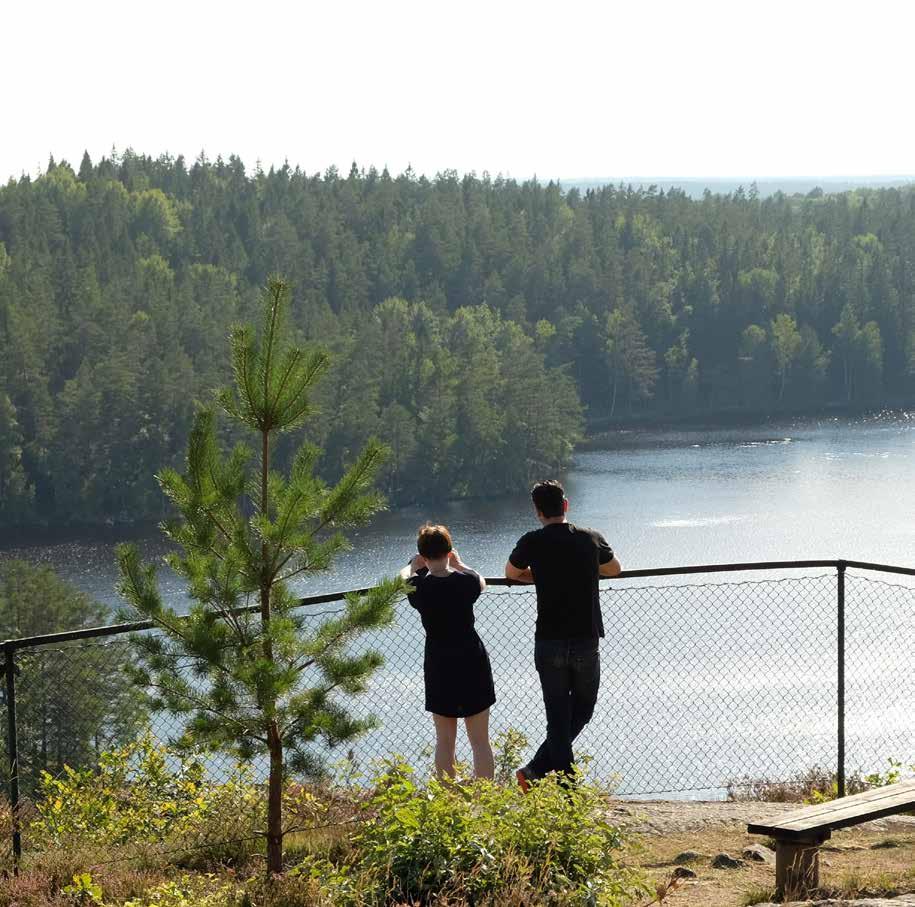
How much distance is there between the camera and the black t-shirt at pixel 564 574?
611 centimetres

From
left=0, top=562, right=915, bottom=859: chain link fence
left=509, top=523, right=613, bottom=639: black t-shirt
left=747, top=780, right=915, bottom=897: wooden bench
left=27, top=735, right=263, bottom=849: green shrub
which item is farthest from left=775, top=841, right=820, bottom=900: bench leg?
left=0, top=562, right=915, bottom=859: chain link fence

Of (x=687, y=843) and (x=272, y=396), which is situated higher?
(x=272, y=396)

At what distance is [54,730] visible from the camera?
27828 mm

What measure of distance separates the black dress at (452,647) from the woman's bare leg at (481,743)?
0.05 meters

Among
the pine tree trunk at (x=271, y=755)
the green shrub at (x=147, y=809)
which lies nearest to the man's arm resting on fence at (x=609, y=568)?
the pine tree trunk at (x=271, y=755)

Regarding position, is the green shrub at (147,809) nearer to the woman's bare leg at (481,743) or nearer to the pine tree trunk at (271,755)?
the pine tree trunk at (271,755)

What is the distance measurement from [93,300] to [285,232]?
31.7m

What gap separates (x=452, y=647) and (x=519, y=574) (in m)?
0.46

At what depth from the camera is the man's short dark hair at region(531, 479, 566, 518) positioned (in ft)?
20.1

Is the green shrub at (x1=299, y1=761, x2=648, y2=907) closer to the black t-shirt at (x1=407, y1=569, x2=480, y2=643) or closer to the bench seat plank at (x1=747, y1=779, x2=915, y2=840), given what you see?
the bench seat plank at (x1=747, y1=779, x2=915, y2=840)

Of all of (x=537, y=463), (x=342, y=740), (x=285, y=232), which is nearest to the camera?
(x=342, y=740)

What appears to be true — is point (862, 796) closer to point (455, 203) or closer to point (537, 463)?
point (537, 463)

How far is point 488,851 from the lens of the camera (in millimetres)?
4613

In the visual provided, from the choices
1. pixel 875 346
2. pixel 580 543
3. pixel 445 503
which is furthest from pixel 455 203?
pixel 580 543
